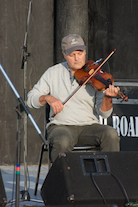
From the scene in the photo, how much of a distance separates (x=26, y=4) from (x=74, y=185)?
9.42ft

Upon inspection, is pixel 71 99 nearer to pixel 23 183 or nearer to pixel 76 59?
pixel 76 59

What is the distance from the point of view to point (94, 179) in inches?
73.7

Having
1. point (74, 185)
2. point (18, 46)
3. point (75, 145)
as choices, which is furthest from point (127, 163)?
point (18, 46)

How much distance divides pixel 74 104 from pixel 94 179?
843 millimetres

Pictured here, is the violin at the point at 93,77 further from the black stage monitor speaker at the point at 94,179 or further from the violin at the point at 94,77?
the black stage monitor speaker at the point at 94,179

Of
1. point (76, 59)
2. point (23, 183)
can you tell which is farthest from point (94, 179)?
point (23, 183)

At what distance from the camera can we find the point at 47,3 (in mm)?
4223

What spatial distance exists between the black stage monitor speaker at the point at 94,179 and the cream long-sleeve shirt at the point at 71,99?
0.61 m

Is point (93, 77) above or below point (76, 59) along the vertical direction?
below

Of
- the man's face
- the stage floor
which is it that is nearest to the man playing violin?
the man's face

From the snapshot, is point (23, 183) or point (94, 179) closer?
point (94, 179)

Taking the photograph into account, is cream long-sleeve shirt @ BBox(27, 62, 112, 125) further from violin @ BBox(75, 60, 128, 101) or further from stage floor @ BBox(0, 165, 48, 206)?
stage floor @ BBox(0, 165, 48, 206)

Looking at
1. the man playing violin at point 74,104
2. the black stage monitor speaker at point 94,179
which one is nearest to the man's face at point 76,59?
the man playing violin at point 74,104

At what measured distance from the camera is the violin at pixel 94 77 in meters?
2.49
